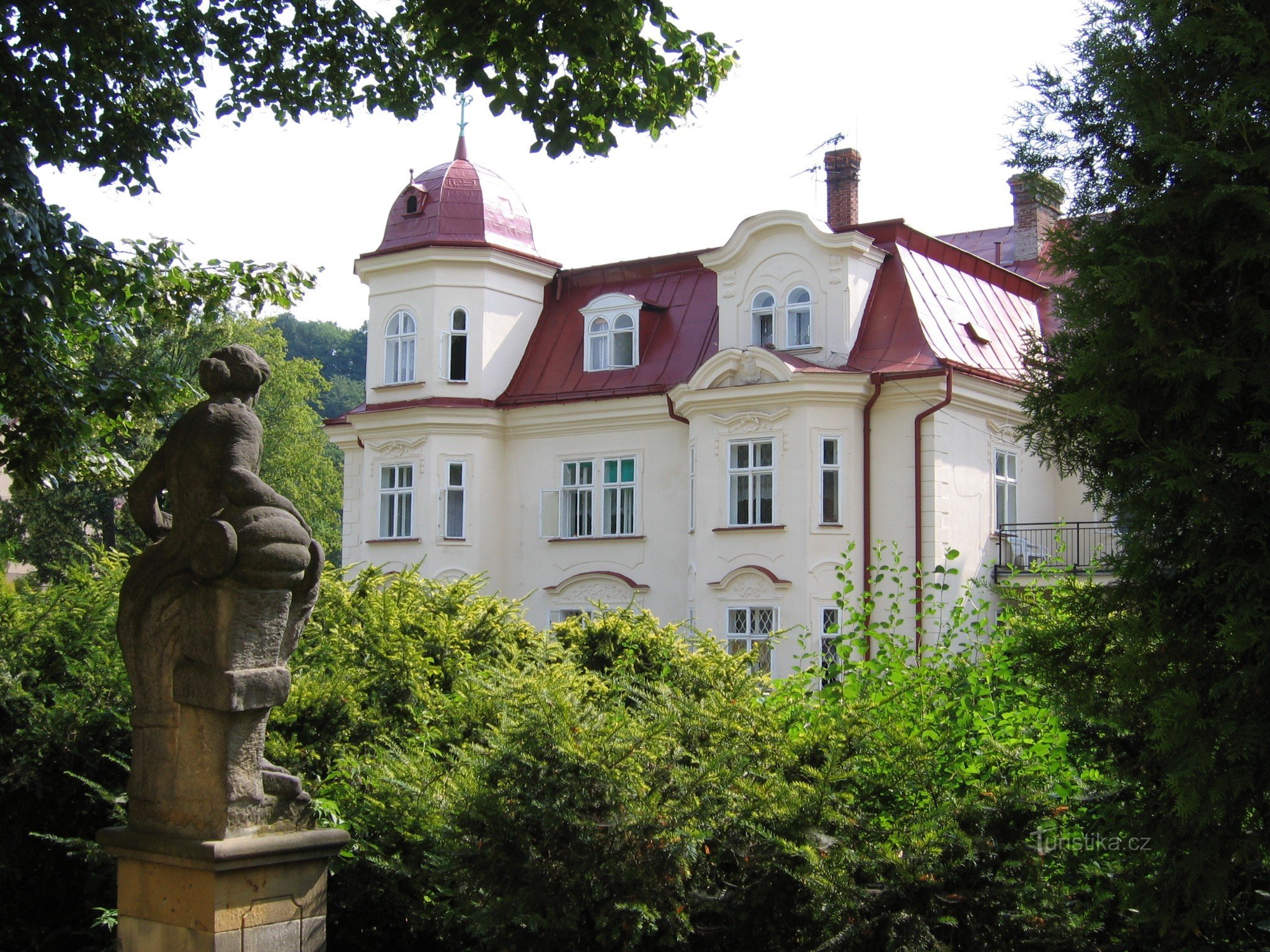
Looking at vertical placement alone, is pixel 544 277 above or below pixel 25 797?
above

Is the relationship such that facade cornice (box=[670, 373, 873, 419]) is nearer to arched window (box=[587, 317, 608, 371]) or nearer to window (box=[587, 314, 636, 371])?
window (box=[587, 314, 636, 371])

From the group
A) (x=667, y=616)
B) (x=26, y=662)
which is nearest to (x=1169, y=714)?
(x=26, y=662)

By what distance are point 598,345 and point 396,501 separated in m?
5.07

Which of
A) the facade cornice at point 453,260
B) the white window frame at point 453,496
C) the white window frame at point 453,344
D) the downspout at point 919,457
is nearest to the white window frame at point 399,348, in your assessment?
the white window frame at point 453,344

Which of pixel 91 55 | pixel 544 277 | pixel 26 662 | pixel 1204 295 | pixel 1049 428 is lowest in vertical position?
pixel 26 662

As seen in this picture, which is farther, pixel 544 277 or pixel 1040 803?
pixel 544 277

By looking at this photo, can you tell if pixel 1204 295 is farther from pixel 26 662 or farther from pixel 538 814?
pixel 26 662

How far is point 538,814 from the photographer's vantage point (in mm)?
5918

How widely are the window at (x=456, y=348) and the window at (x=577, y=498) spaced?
2.87 m

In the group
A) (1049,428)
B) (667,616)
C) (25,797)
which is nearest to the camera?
(1049,428)

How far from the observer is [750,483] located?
23609 millimetres

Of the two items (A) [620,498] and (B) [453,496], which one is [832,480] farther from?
(B) [453,496]

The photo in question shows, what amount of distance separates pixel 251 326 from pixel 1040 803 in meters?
44.4

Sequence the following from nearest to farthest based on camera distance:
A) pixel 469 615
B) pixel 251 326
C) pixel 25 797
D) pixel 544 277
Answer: pixel 25 797, pixel 469 615, pixel 544 277, pixel 251 326
